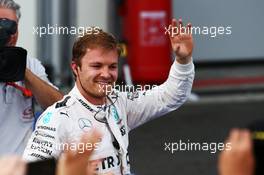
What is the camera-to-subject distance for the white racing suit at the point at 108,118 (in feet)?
11.8

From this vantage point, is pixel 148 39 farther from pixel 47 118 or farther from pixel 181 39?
pixel 47 118

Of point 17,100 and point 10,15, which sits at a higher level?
point 10,15

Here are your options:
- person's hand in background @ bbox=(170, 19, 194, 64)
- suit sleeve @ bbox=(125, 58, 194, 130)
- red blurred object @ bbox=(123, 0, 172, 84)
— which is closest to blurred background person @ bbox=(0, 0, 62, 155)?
suit sleeve @ bbox=(125, 58, 194, 130)

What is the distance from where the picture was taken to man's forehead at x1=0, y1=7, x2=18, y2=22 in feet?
13.2

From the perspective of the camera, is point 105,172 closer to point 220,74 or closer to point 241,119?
point 241,119

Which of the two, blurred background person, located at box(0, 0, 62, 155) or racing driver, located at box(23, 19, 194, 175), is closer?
racing driver, located at box(23, 19, 194, 175)

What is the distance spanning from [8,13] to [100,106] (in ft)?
2.29

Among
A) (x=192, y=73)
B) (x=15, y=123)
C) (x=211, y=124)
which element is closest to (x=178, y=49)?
(x=192, y=73)

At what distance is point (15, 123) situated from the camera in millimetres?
4039

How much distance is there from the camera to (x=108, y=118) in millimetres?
3736

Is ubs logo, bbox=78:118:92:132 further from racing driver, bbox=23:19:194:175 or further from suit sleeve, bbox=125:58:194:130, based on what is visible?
suit sleeve, bbox=125:58:194:130

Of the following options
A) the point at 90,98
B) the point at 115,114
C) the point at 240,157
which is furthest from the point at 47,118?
the point at 240,157

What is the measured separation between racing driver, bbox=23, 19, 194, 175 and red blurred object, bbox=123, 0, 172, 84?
645 centimetres

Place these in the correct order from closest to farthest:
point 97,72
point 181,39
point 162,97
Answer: point 97,72
point 181,39
point 162,97
